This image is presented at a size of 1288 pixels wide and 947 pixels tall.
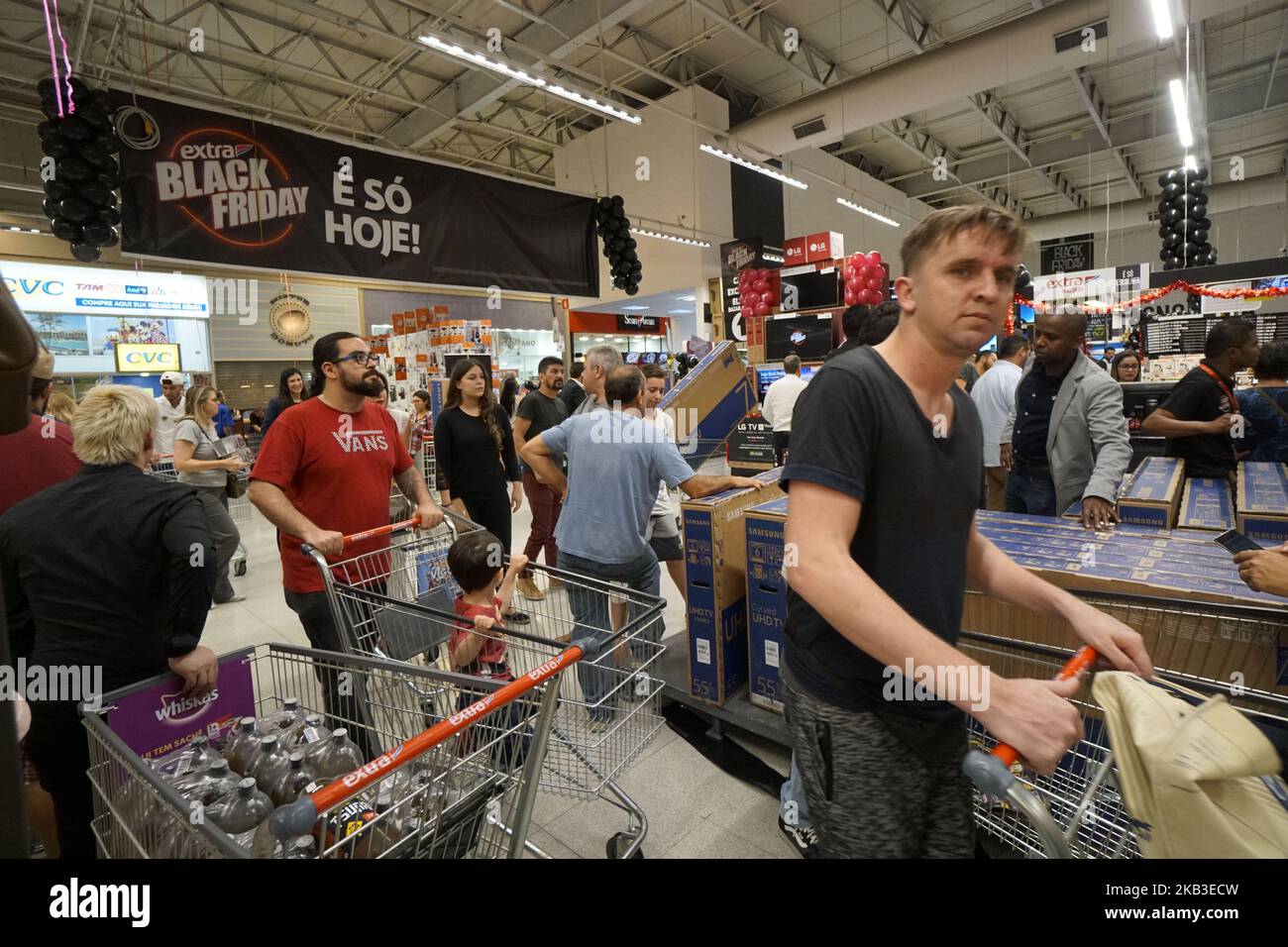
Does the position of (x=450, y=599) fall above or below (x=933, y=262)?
below

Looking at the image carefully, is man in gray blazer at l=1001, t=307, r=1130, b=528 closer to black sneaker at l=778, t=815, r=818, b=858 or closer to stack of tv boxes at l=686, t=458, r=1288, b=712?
stack of tv boxes at l=686, t=458, r=1288, b=712

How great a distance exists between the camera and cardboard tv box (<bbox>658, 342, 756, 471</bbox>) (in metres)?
4.56

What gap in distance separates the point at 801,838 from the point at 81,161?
20.0ft

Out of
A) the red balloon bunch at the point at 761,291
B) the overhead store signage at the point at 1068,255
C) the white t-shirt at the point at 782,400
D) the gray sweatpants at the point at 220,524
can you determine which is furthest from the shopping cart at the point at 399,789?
the overhead store signage at the point at 1068,255

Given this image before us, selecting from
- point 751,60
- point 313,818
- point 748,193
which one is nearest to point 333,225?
point 313,818

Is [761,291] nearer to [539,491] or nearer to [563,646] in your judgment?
[539,491]

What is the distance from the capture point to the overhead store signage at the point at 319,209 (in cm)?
458

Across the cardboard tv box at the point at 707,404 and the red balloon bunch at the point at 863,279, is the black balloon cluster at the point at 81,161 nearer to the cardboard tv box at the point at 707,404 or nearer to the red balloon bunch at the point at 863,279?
the cardboard tv box at the point at 707,404

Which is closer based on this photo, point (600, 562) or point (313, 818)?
point (313, 818)

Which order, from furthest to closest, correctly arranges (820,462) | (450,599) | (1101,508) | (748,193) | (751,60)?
(748,193) < (751,60) < (450,599) < (1101,508) < (820,462)

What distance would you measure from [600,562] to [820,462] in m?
2.09
